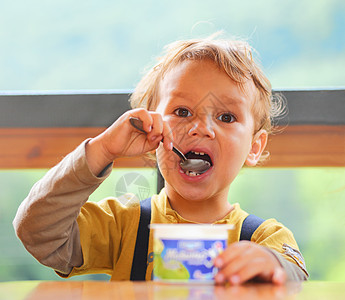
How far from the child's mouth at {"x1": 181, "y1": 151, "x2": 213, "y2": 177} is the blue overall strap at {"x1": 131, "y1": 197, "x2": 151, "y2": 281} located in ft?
0.61

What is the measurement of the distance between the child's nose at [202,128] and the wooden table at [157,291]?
62 cm

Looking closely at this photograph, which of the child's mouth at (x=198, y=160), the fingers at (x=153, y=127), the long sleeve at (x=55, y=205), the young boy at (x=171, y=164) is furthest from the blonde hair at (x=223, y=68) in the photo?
the long sleeve at (x=55, y=205)

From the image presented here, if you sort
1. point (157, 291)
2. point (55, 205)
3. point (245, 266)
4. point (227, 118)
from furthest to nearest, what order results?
point (227, 118) → point (55, 205) → point (245, 266) → point (157, 291)

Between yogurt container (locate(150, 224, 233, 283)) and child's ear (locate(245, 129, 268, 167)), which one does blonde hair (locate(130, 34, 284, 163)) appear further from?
yogurt container (locate(150, 224, 233, 283))

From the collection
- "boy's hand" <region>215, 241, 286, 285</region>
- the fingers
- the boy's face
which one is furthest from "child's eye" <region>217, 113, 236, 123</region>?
"boy's hand" <region>215, 241, 286, 285</region>

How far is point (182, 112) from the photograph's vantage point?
138 centimetres

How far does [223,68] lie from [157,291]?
86cm

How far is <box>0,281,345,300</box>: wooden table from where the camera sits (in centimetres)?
63

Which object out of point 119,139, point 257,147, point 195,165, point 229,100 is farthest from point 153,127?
point 257,147

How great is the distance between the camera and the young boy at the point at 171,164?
1.07 meters

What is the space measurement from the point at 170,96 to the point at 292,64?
718 millimetres

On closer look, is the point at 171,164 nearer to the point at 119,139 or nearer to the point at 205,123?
the point at 205,123

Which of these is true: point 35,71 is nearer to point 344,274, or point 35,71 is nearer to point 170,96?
point 170,96

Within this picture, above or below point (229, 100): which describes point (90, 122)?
below
